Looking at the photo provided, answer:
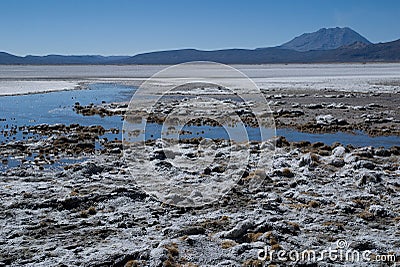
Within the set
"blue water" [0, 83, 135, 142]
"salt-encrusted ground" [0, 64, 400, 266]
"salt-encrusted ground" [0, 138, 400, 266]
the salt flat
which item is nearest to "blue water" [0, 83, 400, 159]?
"blue water" [0, 83, 135, 142]

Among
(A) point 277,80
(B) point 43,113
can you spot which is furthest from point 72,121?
(A) point 277,80

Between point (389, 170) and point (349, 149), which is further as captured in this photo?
point (349, 149)

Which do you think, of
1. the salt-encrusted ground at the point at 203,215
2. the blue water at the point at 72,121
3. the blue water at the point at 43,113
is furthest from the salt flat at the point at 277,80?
the salt-encrusted ground at the point at 203,215

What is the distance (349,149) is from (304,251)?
24.6 ft

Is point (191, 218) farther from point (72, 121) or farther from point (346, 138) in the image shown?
point (72, 121)

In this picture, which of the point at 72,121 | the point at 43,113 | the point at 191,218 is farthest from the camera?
the point at 43,113

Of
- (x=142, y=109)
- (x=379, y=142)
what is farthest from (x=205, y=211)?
(x=142, y=109)

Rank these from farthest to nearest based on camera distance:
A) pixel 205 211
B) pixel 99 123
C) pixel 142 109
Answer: pixel 142 109 → pixel 99 123 → pixel 205 211

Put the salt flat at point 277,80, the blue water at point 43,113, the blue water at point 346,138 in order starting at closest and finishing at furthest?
the blue water at point 346,138, the blue water at point 43,113, the salt flat at point 277,80

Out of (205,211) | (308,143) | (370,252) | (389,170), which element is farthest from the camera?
(308,143)

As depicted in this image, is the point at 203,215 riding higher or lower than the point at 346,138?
lower

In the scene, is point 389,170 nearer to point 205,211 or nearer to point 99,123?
point 205,211

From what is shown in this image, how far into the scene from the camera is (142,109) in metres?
24.8

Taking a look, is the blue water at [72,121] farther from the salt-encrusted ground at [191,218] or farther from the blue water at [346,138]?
the salt-encrusted ground at [191,218]
